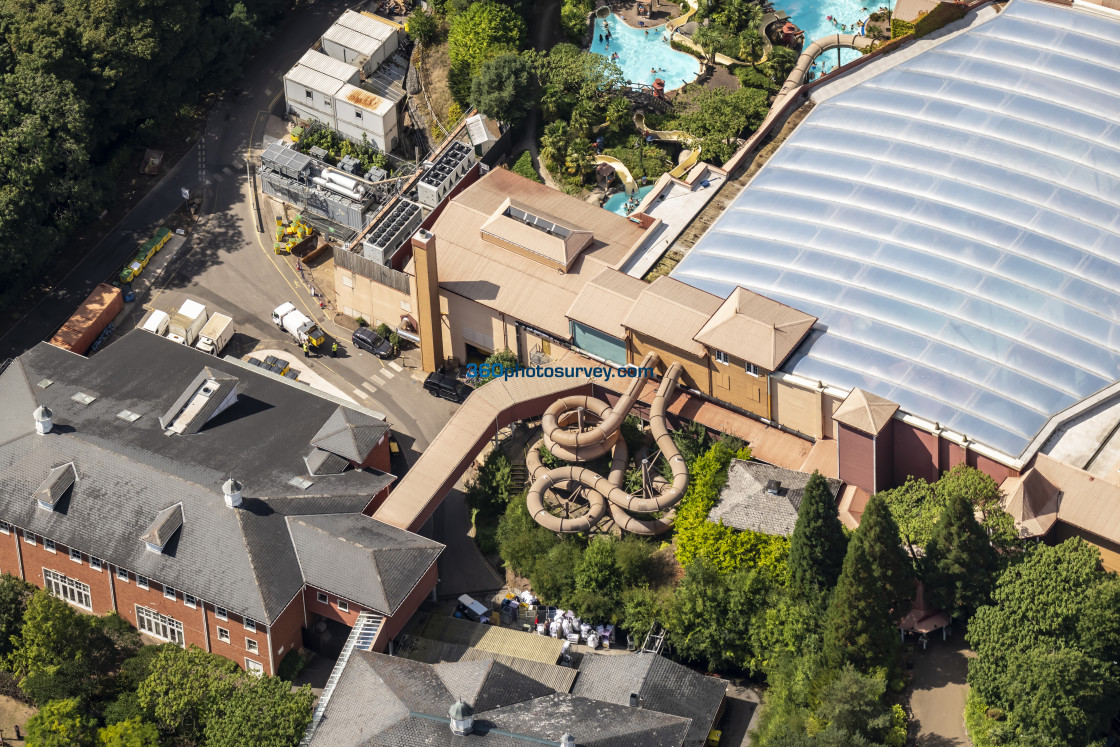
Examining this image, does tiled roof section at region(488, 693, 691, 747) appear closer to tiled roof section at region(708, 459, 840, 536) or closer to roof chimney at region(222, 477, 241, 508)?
tiled roof section at region(708, 459, 840, 536)

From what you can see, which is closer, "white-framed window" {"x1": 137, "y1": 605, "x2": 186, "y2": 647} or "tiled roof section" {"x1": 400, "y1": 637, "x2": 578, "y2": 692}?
"tiled roof section" {"x1": 400, "y1": 637, "x2": 578, "y2": 692}

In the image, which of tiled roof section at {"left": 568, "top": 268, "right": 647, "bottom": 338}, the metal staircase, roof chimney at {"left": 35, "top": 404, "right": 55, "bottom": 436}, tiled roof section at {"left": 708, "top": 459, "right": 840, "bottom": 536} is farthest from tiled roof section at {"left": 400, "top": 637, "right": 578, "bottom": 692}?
roof chimney at {"left": 35, "top": 404, "right": 55, "bottom": 436}

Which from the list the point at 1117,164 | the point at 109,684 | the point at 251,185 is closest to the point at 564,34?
the point at 251,185

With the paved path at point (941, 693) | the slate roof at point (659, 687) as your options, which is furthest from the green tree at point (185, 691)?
the paved path at point (941, 693)

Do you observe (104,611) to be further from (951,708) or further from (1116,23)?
(1116,23)

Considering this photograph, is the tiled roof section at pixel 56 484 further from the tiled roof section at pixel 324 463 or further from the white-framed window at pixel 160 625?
the tiled roof section at pixel 324 463

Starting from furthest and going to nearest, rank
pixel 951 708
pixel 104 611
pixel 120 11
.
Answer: pixel 120 11 < pixel 104 611 < pixel 951 708
